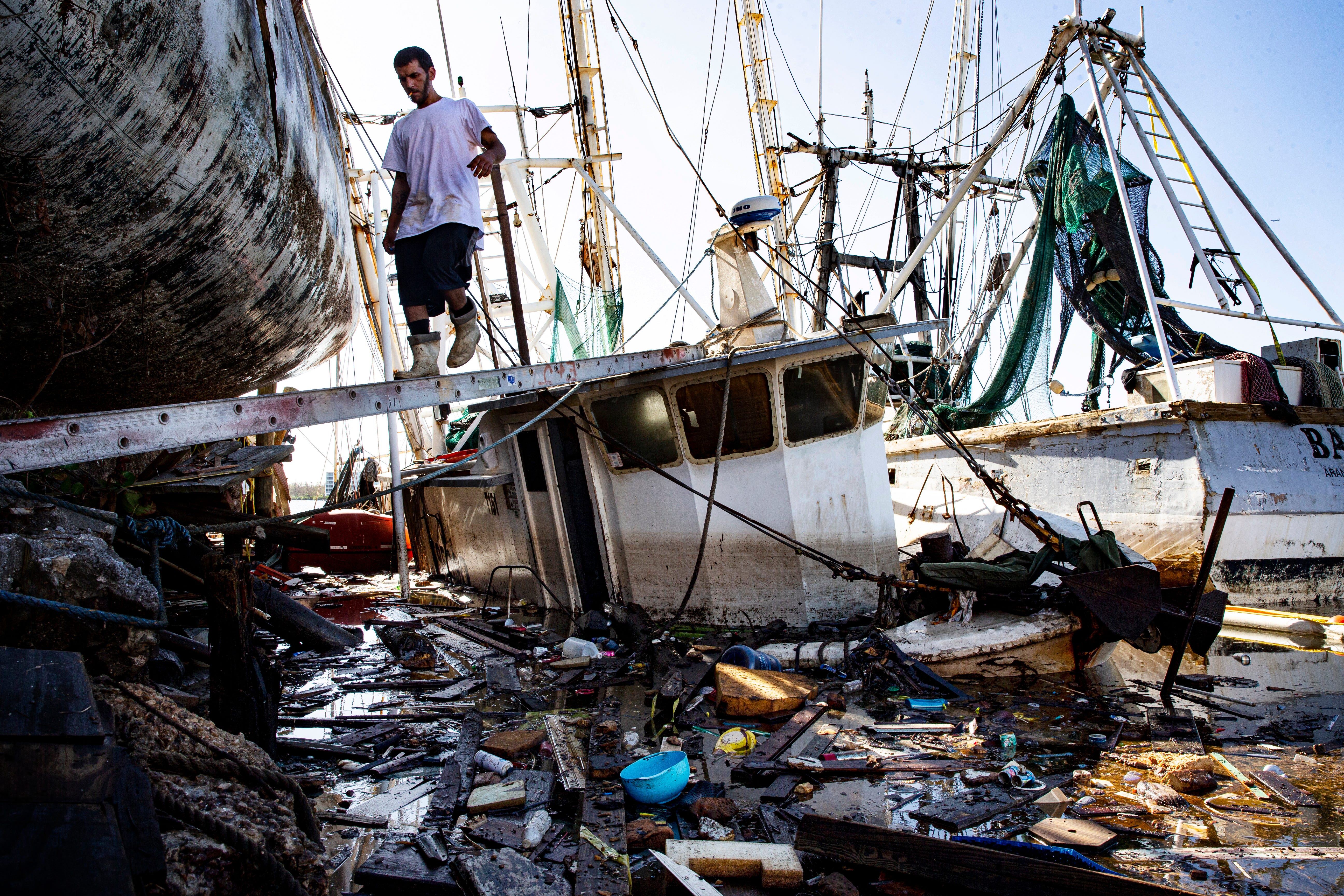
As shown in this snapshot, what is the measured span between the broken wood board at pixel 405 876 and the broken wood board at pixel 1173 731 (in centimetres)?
457

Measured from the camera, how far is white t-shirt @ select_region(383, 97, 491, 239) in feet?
14.0

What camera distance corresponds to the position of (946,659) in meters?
6.24

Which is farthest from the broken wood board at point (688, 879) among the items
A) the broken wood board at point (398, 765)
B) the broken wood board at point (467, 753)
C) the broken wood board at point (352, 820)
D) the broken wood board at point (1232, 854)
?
the broken wood board at point (1232, 854)

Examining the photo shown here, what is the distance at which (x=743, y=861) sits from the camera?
10.5ft

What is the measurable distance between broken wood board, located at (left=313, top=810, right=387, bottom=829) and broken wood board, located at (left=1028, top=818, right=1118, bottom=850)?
3219 millimetres

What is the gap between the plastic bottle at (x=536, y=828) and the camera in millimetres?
3402

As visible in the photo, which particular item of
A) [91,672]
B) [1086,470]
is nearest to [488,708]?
[91,672]

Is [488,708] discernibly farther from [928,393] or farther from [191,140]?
[928,393]

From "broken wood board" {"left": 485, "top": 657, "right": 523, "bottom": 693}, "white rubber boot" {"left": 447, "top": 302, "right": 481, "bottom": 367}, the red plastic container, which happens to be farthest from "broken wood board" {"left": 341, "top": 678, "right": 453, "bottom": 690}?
the red plastic container

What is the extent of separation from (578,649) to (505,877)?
13.9 ft

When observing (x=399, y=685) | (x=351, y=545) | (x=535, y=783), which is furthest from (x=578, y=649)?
(x=351, y=545)

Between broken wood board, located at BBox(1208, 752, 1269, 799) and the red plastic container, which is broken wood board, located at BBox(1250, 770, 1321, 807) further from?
the red plastic container

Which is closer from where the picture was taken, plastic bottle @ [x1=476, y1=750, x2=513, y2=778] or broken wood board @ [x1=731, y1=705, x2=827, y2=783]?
plastic bottle @ [x1=476, y1=750, x2=513, y2=778]

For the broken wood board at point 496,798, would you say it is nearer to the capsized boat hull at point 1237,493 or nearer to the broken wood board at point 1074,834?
the broken wood board at point 1074,834
